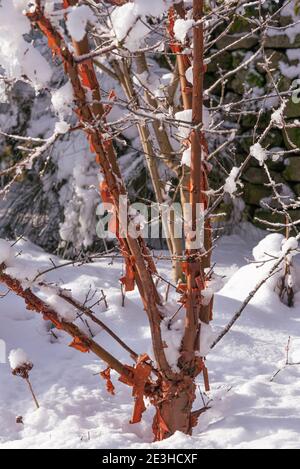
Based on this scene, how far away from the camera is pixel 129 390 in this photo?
100 inches

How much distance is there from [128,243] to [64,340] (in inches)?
53.0

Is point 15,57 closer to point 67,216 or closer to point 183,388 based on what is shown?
point 183,388

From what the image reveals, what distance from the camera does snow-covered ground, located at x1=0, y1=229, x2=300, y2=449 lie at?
6.25ft

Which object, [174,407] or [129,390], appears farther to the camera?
[129,390]

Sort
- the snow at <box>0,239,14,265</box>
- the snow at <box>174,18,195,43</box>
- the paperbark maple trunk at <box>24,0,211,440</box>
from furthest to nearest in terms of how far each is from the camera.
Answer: the snow at <box>0,239,14,265</box>
the paperbark maple trunk at <box>24,0,211,440</box>
the snow at <box>174,18,195,43</box>

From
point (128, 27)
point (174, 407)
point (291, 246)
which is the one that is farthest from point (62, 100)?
point (174, 407)

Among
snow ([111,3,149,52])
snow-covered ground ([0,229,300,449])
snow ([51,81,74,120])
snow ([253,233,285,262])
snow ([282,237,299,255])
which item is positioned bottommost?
snow-covered ground ([0,229,300,449])

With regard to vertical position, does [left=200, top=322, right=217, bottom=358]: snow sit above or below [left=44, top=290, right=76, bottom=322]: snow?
below

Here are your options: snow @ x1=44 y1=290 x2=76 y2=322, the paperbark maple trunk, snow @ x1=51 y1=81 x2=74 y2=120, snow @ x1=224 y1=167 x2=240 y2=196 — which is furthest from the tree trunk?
snow @ x1=51 y1=81 x2=74 y2=120

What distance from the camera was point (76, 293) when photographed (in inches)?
139

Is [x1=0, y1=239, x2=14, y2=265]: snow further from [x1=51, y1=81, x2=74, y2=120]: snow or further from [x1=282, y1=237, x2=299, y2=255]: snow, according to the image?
[x1=282, y1=237, x2=299, y2=255]: snow

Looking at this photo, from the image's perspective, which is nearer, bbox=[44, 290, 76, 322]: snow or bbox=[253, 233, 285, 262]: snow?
bbox=[44, 290, 76, 322]: snow

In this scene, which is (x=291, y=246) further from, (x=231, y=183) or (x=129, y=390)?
(x=129, y=390)

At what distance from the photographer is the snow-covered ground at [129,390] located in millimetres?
1906
